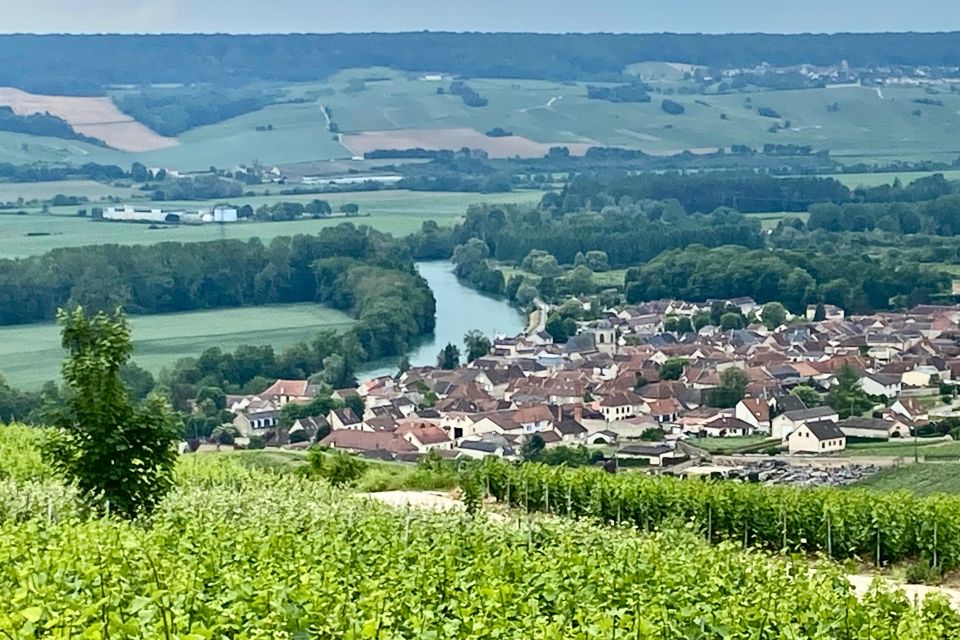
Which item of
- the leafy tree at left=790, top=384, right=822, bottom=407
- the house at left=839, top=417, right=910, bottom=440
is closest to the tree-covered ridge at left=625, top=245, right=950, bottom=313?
the leafy tree at left=790, top=384, right=822, bottom=407

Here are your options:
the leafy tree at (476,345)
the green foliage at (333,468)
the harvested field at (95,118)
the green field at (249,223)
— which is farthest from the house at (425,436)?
the harvested field at (95,118)

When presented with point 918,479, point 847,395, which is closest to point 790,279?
point 847,395

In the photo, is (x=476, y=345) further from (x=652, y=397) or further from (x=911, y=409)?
(x=911, y=409)

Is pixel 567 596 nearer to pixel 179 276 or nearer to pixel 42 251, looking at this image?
pixel 179 276

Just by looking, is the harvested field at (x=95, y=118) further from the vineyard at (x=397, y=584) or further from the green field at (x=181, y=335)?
the vineyard at (x=397, y=584)

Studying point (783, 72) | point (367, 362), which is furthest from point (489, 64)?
point (367, 362)
